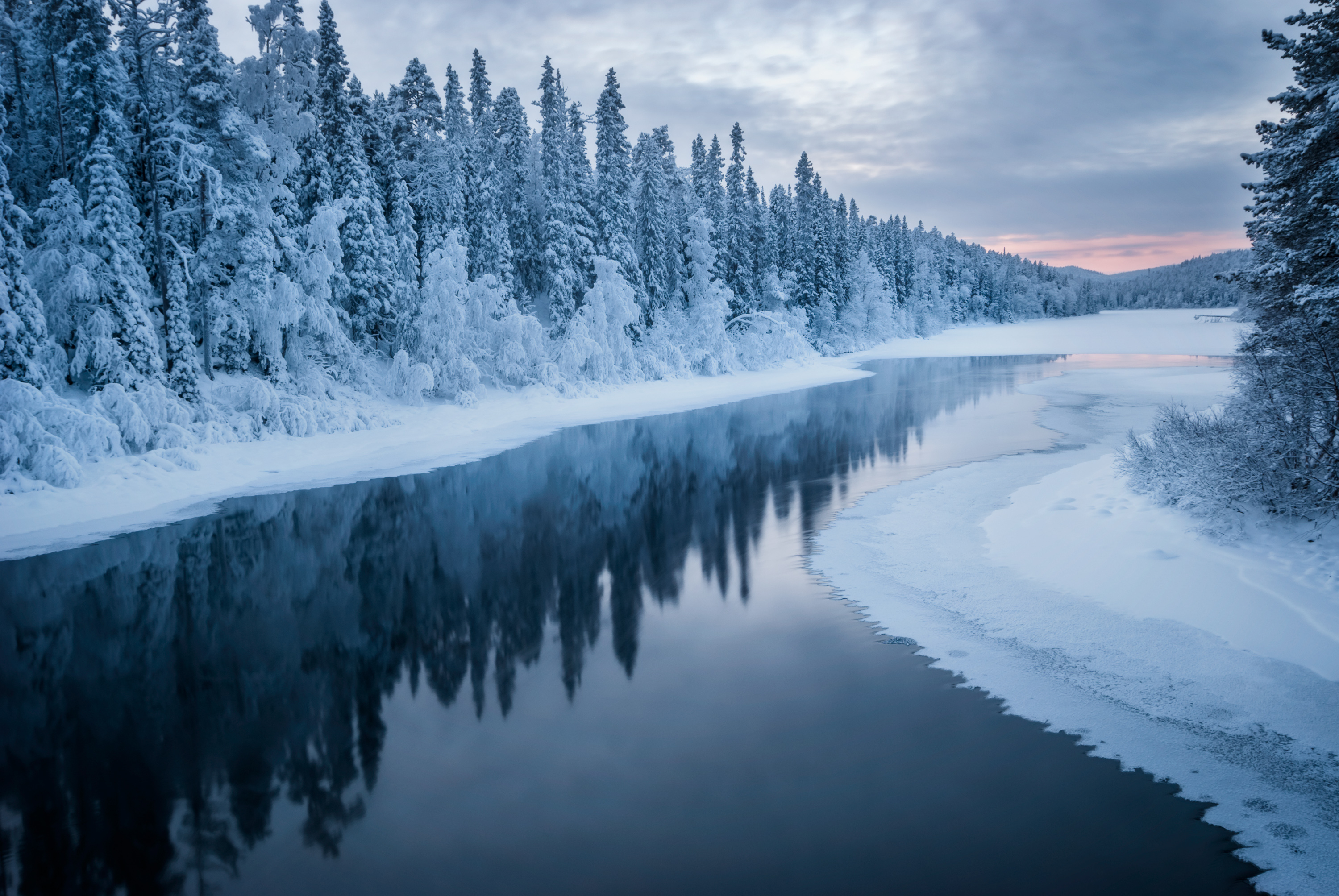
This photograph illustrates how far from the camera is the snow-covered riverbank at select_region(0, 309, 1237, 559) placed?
51.1ft

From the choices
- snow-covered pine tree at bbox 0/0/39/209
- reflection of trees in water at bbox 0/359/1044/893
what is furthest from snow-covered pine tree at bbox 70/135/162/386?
reflection of trees in water at bbox 0/359/1044/893

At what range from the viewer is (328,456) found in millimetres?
23172

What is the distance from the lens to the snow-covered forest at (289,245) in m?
20.5

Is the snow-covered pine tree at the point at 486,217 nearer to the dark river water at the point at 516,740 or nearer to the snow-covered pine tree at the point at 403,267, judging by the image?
the snow-covered pine tree at the point at 403,267

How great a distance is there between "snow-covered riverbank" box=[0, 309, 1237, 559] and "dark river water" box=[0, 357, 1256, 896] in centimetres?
208

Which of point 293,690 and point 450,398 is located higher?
point 450,398

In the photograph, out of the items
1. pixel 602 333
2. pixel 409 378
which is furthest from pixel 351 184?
pixel 602 333

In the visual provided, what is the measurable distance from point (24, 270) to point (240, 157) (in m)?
8.20

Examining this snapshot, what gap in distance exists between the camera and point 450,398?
32719 millimetres

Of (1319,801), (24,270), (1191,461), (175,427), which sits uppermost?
(24,270)

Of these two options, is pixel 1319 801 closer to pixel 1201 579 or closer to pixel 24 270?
pixel 1201 579

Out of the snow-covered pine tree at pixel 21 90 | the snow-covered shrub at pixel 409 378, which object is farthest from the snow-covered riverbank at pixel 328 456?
the snow-covered pine tree at pixel 21 90

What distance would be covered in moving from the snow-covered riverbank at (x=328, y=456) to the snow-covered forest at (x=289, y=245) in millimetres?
655

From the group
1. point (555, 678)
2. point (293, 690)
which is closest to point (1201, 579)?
point (555, 678)
